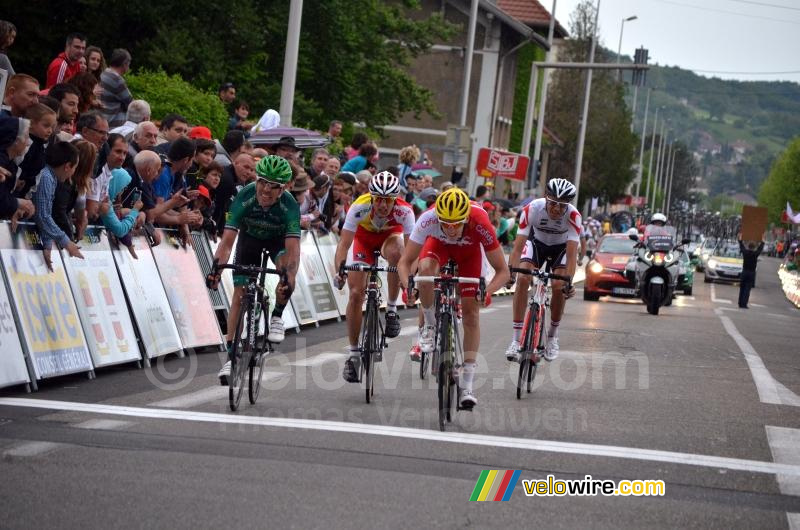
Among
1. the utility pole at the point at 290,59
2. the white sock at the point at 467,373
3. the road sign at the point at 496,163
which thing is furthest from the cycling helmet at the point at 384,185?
Answer: the road sign at the point at 496,163

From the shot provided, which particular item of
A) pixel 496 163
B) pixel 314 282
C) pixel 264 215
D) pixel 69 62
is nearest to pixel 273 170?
pixel 264 215

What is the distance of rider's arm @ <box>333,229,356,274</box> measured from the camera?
1141 centimetres

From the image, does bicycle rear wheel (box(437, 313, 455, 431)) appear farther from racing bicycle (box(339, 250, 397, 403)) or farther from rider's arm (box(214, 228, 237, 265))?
rider's arm (box(214, 228, 237, 265))

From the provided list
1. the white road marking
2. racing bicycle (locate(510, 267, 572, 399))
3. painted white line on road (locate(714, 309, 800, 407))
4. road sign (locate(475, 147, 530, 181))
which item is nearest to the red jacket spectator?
the white road marking

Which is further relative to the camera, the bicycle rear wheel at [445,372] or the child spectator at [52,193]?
the child spectator at [52,193]

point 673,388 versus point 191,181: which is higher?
point 191,181

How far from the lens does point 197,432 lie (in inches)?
347

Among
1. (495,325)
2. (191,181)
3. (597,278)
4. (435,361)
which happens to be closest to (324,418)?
(435,361)

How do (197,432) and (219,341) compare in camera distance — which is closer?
(197,432)

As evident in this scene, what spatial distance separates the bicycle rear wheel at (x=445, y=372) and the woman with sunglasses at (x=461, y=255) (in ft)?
1.39

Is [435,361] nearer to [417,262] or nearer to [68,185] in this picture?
[417,262]

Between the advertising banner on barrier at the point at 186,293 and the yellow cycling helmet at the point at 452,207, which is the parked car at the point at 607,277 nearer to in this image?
the advertising banner on barrier at the point at 186,293

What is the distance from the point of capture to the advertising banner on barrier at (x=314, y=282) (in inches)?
712

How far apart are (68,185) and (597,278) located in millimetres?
Answer: 22480
